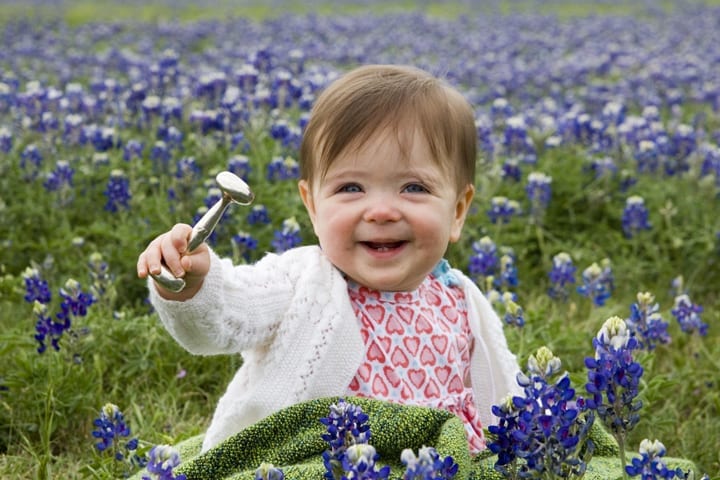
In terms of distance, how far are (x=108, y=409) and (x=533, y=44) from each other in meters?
12.6

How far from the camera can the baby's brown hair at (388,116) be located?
2.83m

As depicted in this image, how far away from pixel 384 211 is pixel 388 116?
0.85 feet

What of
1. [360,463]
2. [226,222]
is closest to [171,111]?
[226,222]

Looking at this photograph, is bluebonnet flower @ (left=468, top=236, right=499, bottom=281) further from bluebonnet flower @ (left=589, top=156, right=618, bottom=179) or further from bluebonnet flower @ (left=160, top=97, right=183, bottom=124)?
bluebonnet flower @ (left=160, top=97, right=183, bottom=124)

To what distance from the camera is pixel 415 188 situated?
2.88 m

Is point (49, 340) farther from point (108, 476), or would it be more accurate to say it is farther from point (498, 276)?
point (498, 276)

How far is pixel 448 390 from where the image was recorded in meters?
3.00

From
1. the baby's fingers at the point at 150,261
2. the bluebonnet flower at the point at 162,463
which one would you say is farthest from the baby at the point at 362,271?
the bluebonnet flower at the point at 162,463

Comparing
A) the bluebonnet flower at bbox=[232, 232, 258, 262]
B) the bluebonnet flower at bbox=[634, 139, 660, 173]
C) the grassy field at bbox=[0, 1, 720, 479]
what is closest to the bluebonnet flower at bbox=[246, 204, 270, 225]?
the grassy field at bbox=[0, 1, 720, 479]

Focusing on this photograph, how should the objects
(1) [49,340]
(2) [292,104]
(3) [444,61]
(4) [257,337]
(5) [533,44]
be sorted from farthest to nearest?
1. (5) [533,44]
2. (3) [444,61]
3. (2) [292,104]
4. (1) [49,340]
5. (4) [257,337]

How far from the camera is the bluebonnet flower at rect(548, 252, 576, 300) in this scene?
15.4ft

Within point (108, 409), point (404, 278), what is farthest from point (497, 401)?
point (108, 409)

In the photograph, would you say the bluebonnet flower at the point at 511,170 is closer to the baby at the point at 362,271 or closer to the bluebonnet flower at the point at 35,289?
the bluebonnet flower at the point at 35,289

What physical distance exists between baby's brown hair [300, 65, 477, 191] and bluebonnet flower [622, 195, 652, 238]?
2728mm
